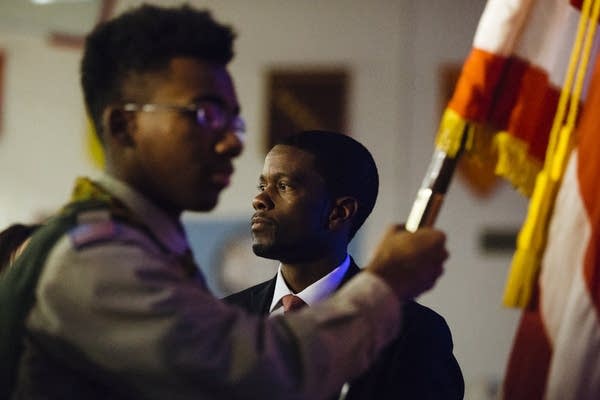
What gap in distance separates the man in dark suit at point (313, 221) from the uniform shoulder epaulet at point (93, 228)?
0.93m

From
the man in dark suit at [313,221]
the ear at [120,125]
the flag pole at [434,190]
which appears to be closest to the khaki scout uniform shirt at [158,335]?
the ear at [120,125]

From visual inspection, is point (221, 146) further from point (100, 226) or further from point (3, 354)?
point (3, 354)

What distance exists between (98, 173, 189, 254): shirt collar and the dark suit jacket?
0.70 meters

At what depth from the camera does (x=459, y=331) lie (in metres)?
6.46

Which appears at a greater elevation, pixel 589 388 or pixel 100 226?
pixel 100 226

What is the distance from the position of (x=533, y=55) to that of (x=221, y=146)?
0.61 metres

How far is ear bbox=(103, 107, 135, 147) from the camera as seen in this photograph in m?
1.22

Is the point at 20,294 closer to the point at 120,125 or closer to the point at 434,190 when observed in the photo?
the point at 120,125

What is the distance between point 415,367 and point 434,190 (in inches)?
21.9

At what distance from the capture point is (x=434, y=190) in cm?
141

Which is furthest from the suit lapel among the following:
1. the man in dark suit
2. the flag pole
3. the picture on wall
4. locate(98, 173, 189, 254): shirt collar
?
the picture on wall

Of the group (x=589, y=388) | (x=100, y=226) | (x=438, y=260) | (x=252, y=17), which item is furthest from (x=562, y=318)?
(x=252, y=17)

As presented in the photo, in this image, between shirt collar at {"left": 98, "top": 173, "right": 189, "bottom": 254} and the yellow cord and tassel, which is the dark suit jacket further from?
shirt collar at {"left": 98, "top": 173, "right": 189, "bottom": 254}

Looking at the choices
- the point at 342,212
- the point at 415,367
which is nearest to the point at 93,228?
the point at 415,367
